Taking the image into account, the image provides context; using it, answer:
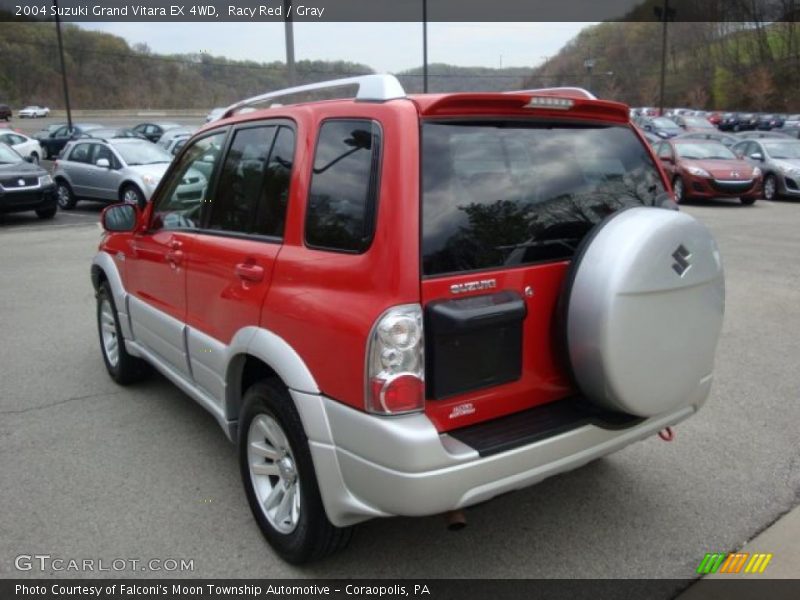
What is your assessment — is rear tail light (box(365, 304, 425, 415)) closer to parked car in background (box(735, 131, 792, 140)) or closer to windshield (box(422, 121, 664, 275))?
windshield (box(422, 121, 664, 275))

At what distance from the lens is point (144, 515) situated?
3238 millimetres

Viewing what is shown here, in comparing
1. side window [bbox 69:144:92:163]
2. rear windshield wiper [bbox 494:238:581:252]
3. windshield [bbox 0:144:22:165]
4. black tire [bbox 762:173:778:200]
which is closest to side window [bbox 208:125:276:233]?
rear windshield wiper [bbox 494:238:581:252]

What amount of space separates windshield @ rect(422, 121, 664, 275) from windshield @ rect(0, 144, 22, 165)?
48.2ft

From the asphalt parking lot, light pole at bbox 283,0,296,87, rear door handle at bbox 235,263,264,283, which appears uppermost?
light pole at bbox 283,0,296,87

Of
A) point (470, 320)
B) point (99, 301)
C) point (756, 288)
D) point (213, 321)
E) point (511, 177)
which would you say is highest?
point (511, 177)

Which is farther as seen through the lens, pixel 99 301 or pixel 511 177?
pixel 99 301

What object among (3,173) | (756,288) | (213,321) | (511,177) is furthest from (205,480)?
(3,173)

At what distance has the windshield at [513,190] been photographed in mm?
2443

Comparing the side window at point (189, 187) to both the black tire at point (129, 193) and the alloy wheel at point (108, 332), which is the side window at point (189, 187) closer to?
the alloy wheel at point (108, 332)

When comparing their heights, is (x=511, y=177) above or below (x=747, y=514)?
above

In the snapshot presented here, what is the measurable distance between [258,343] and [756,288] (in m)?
6.73

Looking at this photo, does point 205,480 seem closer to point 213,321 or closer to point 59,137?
point 213,321

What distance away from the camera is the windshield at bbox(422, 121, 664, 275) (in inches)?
96.2

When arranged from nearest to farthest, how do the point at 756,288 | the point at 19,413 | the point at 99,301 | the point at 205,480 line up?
1. the point at 205,480
2. the point at 19,413
3. the point at 99,301
4. the point at 756,288
